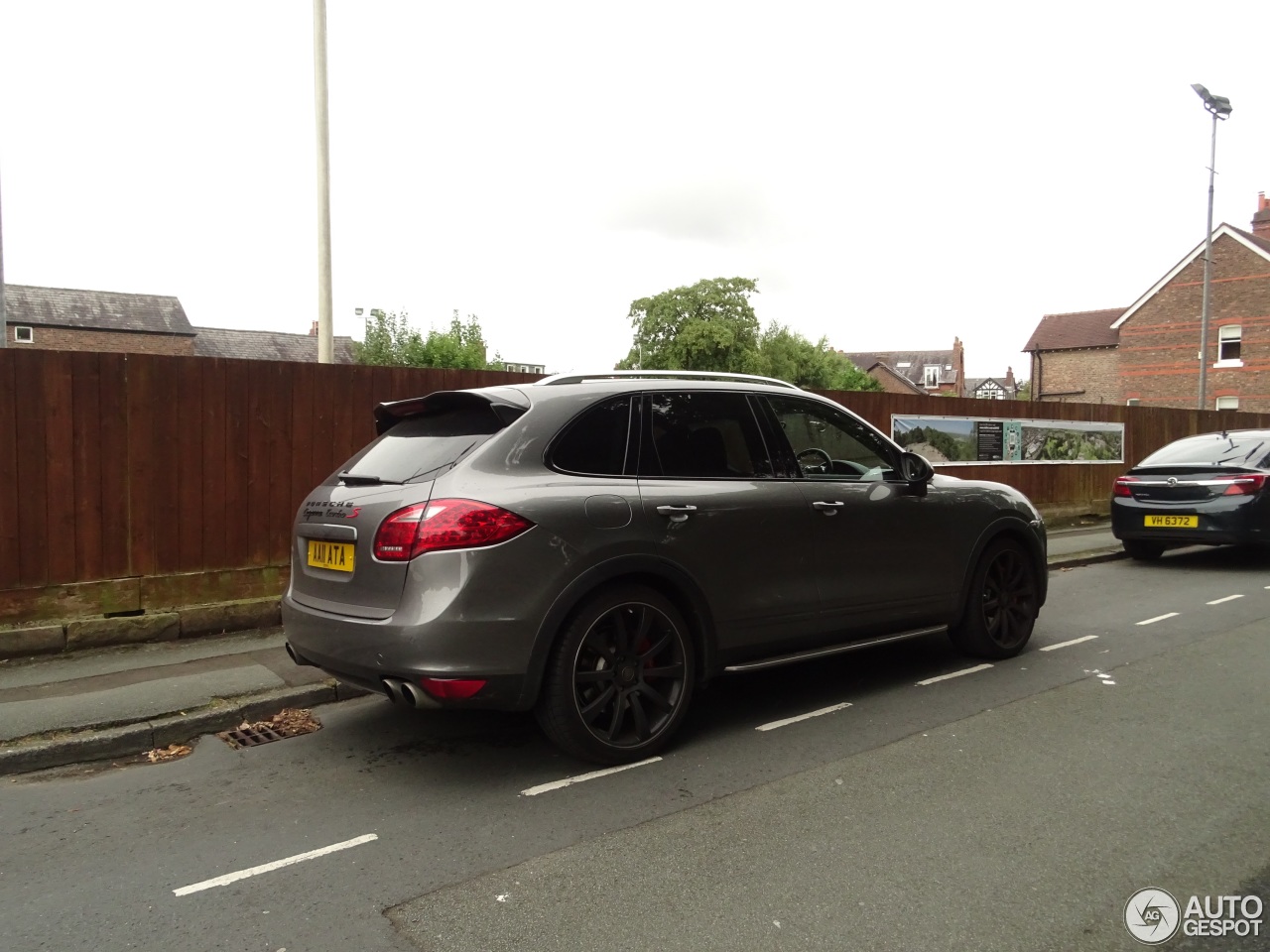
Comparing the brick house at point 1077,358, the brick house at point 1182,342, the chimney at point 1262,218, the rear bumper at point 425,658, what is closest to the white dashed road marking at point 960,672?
the rear bumper at point 425,658

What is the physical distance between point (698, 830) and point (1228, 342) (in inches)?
1757

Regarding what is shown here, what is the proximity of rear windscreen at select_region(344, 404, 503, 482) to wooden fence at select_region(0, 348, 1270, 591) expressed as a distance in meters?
2.87

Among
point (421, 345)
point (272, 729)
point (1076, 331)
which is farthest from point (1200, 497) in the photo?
point (421, 345)

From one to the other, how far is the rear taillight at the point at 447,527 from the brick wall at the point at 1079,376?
149 ft

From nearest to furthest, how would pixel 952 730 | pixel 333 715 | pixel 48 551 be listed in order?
pixel 952 730
pixel 333 715
pixel 48 551

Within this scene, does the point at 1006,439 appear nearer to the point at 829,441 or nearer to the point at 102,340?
the point at 829,441

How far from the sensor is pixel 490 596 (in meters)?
3.79

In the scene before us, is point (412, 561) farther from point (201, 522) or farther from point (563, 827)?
point (201, 522)

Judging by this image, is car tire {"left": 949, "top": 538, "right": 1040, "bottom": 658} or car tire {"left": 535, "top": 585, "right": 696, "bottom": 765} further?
car tire {"left": 949, "top": 538, "right": 1040, "bottom": 658}

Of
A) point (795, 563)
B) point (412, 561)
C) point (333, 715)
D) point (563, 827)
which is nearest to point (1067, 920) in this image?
point (563, 827)

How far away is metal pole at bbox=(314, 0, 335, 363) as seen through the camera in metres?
8.10

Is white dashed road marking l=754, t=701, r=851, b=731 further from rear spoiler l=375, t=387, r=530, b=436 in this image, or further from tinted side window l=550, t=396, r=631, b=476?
rear spoiler l=375, t=387, r=530, b=436

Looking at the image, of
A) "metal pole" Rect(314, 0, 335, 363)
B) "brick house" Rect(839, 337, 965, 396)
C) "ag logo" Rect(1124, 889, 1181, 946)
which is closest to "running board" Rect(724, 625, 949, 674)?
"ag logo" Rect(1124, 889, 1181, 946)

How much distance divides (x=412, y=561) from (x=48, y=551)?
13.0ft
